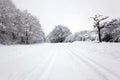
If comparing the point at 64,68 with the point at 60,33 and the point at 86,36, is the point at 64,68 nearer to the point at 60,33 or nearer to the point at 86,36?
the point at 86,36

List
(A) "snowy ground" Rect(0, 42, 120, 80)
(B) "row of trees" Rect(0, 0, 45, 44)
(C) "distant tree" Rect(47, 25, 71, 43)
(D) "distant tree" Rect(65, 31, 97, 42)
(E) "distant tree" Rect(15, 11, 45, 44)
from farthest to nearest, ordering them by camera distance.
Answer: (C) "distant tree" Rect(47, 25, 71, 43) → (D) "distant tree" Rect(65, 31, 97, 42) → (E) "distant tree" Rect(15, 11, 45, 44) → (B) "row of trees" Rect(0, 0, 45, 44) → (A) "snowy ground" Rect(0, 42, 120, 80)

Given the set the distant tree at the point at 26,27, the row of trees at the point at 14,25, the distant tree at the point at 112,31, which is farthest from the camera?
the distant tree at the point at 26,27

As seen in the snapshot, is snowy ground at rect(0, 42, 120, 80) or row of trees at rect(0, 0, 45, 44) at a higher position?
row of trees at rect(0, 0, 45, 44)

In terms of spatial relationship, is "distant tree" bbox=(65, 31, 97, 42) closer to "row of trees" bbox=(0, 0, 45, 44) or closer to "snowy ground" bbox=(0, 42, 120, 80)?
"row of trees" bbox=(0, 0, 45, 44)

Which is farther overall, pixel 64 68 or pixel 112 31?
pixel 112 31

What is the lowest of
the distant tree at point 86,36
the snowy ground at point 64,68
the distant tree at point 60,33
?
the snowy ground at point 64,68

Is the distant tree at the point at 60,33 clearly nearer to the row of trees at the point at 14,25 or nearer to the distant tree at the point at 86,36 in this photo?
the distant tree at the point at 86,36

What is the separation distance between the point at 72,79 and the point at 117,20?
20.4 m

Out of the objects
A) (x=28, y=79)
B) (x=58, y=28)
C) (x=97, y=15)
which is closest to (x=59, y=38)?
(x=58, y=28)

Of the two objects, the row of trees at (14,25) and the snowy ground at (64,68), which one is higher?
the row of trees at (14,25)

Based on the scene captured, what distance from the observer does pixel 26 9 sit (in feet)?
107

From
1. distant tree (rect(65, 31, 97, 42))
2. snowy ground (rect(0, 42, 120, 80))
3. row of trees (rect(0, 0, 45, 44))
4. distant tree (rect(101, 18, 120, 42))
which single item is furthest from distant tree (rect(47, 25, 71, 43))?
snowy ground (rect(0, 42, 120, 80))

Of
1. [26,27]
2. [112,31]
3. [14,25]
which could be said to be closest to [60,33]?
[26,27]

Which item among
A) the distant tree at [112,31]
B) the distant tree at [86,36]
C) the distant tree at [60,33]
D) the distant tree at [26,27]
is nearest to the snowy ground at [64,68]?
the distant tree at [112,31]
